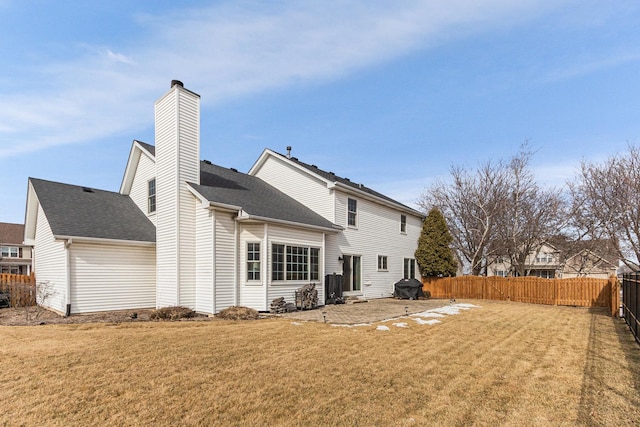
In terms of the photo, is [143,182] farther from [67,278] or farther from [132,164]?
[67,278]

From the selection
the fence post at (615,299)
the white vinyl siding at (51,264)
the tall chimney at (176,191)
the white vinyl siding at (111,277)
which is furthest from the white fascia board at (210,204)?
the fence post at (615,299)

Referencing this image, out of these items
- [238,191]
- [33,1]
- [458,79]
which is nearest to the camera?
[33,1]

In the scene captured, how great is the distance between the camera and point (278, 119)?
804 inches

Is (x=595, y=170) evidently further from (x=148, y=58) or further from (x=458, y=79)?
(x=148, y=58)

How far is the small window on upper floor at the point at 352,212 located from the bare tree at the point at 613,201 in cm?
1516

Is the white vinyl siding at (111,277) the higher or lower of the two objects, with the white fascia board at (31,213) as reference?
lower

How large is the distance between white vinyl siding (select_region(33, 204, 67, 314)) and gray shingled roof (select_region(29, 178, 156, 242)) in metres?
0.76

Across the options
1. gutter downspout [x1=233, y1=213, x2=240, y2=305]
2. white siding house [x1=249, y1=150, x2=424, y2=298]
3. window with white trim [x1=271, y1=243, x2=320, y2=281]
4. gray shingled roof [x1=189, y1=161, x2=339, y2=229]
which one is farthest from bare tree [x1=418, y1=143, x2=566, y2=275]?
gutter downspout [x1=233, y1=213, x2=240, y2=305]

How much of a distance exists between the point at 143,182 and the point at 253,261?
23.6 feet

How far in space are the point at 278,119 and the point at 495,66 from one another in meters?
11.5

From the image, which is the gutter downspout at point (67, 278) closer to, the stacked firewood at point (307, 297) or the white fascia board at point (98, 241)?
the white fascia board at point (98, 241)

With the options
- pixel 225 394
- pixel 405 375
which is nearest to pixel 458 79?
pixel 405 375

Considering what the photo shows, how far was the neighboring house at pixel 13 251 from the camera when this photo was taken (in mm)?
37969

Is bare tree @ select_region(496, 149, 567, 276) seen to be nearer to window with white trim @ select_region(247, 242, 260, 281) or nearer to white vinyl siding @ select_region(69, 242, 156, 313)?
window with white trim @ select_region(247, 242, 260, 281)
